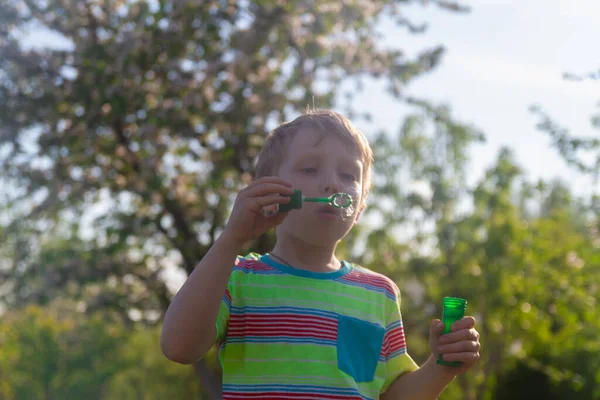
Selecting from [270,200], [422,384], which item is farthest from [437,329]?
[270,200]

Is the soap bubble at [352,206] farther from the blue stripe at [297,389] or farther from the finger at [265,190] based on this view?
the blue stripe at [297,389]

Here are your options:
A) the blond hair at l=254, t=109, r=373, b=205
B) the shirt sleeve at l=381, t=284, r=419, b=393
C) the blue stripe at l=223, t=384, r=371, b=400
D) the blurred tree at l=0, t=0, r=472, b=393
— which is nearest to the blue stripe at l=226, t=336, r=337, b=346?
the blue stripe at l=223, t=384, r=371, b=400

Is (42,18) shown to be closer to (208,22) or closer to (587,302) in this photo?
(208,22)

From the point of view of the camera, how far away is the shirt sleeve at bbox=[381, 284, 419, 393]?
6.09ft

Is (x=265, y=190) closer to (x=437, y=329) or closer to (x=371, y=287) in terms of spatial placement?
(x=371, y=287)

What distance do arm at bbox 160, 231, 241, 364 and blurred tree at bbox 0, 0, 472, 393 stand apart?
477 centimetres

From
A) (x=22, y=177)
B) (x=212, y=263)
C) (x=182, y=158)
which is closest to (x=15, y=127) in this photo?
(x=22, y=177)

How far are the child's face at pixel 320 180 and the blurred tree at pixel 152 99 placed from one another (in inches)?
180

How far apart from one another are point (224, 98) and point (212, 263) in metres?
5.31

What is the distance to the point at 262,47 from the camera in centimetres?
673

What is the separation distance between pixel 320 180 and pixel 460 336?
524 mm

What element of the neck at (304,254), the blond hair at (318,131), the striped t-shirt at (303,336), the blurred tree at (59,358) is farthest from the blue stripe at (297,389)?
the blurred tree at (59,358)

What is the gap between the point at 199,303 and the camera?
1.58 m

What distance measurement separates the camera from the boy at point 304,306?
161cm
